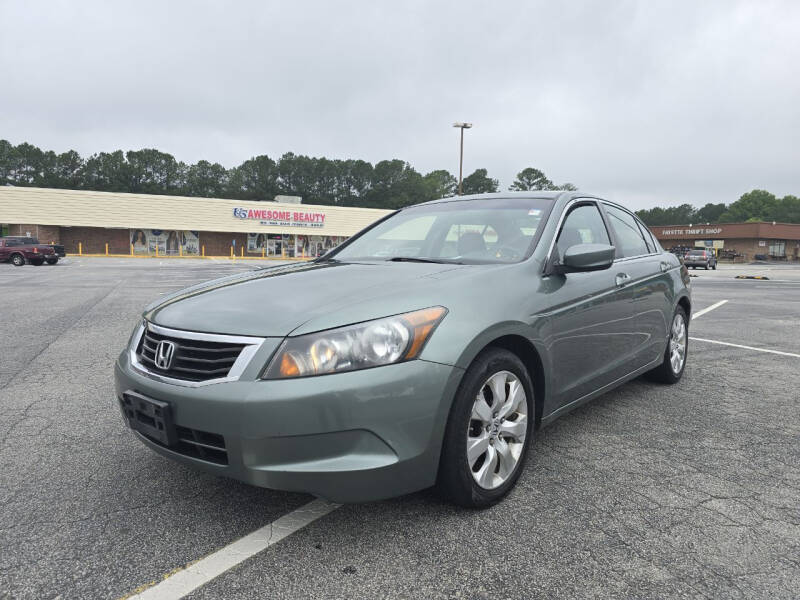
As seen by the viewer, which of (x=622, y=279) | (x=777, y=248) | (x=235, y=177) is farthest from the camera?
(x=235, y=177)

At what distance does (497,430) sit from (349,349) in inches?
34.1

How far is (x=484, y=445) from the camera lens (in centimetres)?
236

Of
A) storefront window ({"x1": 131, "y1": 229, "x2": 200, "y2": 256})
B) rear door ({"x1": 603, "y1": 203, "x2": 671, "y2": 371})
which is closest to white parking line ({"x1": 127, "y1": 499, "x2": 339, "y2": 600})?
rear door ({"x1": 603, "y1": 203, "x2": 671, "y2": 371})

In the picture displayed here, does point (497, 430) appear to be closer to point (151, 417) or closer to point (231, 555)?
point (231, 555)

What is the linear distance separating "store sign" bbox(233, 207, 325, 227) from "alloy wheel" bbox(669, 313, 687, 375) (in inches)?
1813

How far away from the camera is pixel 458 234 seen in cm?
342

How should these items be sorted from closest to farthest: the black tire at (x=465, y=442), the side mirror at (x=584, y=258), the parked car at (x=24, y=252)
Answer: the black tire at (x=465, y=442), the side mirror at (x=584, y=258), the parked car at (x=24, y=252)

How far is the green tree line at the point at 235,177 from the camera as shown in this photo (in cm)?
8906

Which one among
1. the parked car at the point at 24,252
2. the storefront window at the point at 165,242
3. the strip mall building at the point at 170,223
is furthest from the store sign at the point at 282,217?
the parked car at the point at 24,252

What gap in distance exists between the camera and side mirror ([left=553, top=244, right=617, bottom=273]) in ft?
9.28

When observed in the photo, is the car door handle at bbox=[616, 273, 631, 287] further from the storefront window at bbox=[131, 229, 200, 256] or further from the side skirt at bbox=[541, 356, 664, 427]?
the storefront window at bbox=[131, 229, 200, 256]

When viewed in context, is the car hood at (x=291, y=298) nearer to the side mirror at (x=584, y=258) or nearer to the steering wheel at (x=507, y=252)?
the steering wheel at (x=507, y=252)

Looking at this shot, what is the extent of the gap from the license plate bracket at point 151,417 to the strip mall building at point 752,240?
219ft

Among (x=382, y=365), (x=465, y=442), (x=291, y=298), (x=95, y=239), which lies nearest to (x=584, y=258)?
(x=465, y=442)
